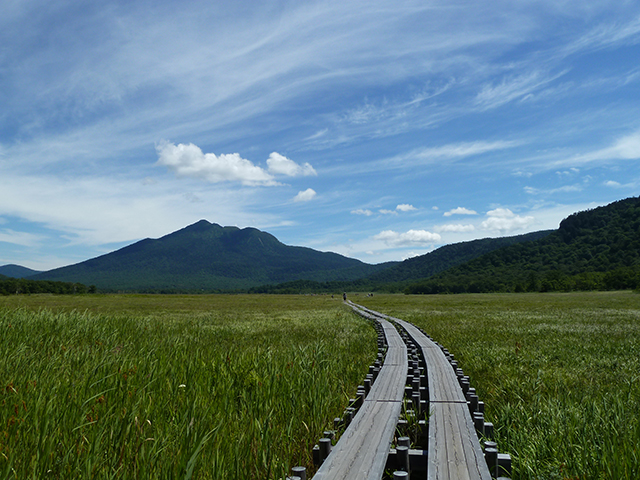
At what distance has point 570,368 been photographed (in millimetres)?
7504

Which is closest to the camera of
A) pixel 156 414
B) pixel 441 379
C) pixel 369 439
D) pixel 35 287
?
pixel 369 439

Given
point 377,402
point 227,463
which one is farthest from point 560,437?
point 227,463

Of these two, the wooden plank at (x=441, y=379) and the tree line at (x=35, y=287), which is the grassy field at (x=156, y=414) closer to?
the wooden plank at (x=441, y=379)

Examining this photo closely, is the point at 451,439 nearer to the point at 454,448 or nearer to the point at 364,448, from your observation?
the point at 454,448

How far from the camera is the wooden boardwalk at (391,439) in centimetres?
286

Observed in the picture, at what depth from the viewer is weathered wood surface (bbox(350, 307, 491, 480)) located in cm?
288

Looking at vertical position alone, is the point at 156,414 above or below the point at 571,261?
below

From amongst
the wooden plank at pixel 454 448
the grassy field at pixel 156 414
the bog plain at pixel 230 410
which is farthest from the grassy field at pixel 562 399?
the grassy field at pixel 156 414

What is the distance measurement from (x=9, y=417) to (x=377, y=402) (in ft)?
12.6

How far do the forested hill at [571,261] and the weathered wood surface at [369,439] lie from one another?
115365 mm

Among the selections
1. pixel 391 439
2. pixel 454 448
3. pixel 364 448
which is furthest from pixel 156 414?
pixel 454 448

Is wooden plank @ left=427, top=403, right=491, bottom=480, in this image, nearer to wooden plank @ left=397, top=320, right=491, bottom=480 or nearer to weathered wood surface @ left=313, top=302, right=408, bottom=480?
wooden plank @ left=397, top=320, right=491, bottom=480

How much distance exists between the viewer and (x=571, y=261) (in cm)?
15262

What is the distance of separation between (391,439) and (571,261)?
181 m
